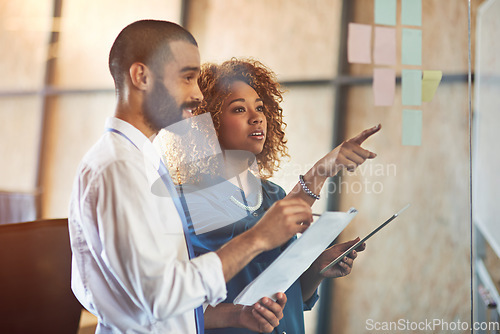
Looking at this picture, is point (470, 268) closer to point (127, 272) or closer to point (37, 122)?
point (127, 272)

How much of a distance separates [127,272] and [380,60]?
0.51 m

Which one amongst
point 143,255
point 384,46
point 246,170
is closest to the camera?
point 143,255

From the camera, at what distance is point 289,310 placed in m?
0.64

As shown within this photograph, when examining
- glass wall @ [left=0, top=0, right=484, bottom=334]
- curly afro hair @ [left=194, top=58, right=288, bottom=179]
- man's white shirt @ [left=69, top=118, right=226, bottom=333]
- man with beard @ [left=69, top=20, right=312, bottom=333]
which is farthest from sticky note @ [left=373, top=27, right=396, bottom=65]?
man's white shirt @ [left=69, top=118, right=226, bottom=333]

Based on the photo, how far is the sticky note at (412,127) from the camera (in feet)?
2.34

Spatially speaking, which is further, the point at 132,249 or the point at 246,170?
the point at 246,170

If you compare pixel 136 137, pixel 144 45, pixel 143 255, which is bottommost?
pixel 143 255

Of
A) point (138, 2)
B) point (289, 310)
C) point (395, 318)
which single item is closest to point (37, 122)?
point (138, 2)

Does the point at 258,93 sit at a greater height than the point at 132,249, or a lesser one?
greater

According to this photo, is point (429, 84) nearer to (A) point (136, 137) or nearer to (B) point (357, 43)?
(B) point (357, 43)

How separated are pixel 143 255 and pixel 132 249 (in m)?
0.01

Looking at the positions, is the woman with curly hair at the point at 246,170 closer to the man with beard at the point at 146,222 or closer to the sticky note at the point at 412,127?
the man with beard at the point at 146,222

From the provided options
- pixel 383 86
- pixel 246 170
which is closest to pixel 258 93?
pixel 246 170

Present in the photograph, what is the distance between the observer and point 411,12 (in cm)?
72
